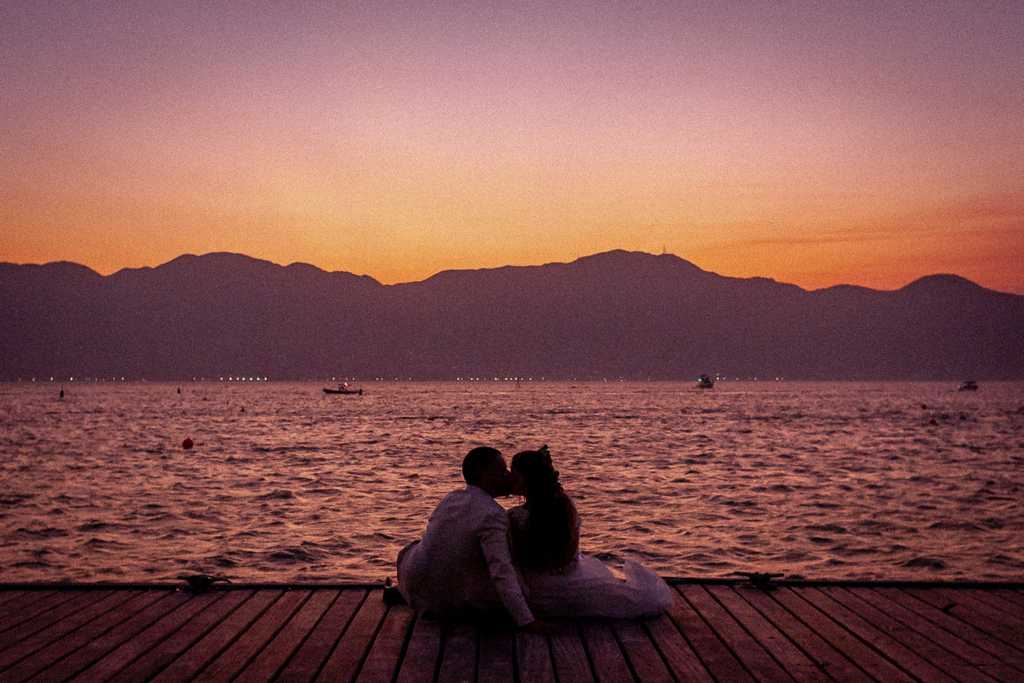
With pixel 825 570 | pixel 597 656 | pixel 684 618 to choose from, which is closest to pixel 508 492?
pixel 597 656

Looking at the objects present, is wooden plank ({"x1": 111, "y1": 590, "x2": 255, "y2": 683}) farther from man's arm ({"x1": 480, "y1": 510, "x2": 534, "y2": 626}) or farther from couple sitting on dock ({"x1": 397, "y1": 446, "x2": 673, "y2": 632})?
man's arm ({"x1": 480, "y1": 510, "x2": 534, "y2": 626})

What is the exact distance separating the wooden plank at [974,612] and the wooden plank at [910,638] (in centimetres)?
56

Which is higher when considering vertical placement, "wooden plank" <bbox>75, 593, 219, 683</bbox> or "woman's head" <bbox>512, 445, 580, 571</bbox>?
"woman's head" <bbox>512, 445, 580, 571</bbox>

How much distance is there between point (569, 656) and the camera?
5.99m

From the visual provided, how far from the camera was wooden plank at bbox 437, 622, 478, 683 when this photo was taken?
222 inches

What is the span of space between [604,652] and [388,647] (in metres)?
1.54

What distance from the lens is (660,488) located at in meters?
26.4

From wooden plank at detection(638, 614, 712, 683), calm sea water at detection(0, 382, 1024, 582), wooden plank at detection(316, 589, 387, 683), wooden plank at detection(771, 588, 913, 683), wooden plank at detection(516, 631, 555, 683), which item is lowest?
calm sea water at detection(0, 382, 1024, 582)

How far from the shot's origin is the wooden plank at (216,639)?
5676 mm

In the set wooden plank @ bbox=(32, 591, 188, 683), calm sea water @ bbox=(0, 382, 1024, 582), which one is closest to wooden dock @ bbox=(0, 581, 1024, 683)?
wooden plank @ bbox=(32, 591, 188, 683)

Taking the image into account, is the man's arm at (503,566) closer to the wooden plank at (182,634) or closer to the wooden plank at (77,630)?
the wooden plank at (182,634)

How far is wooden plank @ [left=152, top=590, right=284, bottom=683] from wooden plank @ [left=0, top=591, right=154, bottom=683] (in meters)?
0.81

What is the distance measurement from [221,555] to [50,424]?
60.8m

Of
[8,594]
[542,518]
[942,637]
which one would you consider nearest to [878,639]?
[942,637]
